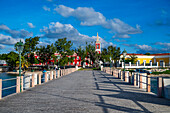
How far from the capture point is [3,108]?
7.52 metres

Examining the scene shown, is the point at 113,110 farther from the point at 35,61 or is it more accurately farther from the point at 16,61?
the point at 16,61

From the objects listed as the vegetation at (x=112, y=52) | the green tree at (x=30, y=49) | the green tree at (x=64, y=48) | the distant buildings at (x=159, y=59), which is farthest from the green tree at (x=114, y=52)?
the green tree at (x=30, y=49)

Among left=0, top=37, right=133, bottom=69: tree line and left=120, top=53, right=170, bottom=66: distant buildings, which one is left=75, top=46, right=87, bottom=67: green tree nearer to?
left=0, top=37, right=133, bottom=69: tree line

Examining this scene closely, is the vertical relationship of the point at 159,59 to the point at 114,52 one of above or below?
below

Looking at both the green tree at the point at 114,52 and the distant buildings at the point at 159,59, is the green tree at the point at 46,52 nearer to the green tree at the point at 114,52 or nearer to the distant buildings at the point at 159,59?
the green tree at the point at 114,52

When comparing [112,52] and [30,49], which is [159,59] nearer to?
[112,52]

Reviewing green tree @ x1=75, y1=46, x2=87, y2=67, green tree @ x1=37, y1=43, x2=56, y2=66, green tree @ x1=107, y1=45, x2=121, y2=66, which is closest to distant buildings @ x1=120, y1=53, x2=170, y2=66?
green tree @ x1=107, y1=45, x2=121, y2=66

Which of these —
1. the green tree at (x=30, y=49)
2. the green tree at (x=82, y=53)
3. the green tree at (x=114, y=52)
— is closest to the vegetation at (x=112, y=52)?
the green tree at (x=114, y=52)

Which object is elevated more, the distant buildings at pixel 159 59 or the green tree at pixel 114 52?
the green tree at pixel 114 52

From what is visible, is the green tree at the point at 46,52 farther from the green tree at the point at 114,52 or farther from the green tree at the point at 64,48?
the green tree at the point at 114,52

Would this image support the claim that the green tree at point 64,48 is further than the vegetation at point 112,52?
No

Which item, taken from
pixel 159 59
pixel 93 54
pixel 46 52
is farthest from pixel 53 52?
pixel 159 59

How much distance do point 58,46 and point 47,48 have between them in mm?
4518

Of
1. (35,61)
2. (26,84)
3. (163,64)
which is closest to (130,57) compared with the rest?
(163,64)
